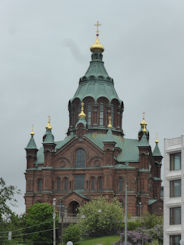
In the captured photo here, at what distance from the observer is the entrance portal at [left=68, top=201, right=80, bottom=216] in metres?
120

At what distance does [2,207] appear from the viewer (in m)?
85.2

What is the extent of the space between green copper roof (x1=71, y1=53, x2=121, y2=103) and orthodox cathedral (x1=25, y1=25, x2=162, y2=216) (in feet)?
0.52

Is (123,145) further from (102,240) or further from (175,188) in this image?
(175,188)

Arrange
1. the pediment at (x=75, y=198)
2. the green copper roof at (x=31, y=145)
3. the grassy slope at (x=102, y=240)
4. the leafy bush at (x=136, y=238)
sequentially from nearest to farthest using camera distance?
the leafy bush at (x=136, y=238)
the grassy slope at (x=102, y=240)
the pediment at (x=75, y=198)
the green copper roof at (x=31, y=145)

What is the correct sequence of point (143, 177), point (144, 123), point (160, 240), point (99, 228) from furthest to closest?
point (144, 123), point (143, 177), point (99, 228), point (160, 240)

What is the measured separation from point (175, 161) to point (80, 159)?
4695 centimetres

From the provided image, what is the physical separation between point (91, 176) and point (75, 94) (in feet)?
54.8

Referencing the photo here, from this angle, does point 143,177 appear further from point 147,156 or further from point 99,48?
point 99,48

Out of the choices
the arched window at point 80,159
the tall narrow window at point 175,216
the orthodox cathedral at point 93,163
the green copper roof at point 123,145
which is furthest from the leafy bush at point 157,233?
the tall narrow window at point 175,216

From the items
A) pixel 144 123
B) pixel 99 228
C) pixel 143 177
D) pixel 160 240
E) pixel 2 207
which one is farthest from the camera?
pixel 144 123

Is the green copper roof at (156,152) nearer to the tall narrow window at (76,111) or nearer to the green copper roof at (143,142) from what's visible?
the green copper roof at (143,142)

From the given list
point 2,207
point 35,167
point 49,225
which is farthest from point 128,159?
point 2,207

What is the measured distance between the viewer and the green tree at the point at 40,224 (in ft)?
342

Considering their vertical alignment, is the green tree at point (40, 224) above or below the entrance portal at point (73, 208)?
below
